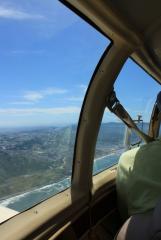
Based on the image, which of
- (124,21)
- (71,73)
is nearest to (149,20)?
(124,21)

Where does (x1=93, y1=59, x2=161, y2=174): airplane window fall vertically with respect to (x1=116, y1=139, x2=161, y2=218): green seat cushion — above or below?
above

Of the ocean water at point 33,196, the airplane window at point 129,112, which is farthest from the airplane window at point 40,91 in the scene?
the airplane window at point 129,112

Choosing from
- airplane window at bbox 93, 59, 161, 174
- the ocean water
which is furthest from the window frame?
airplane window at bbox 93, 59, 161, 174

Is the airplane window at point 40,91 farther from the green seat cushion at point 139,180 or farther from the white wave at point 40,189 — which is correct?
the green seat cushion at point 139,180

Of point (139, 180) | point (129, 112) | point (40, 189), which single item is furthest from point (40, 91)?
point (129, 112)

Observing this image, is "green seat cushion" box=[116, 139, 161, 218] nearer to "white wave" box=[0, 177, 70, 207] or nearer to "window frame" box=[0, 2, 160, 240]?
"window frame" box=[0, 2, 160, 240]

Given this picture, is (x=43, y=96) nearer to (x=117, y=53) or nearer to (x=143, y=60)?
(x=117, y=53)
